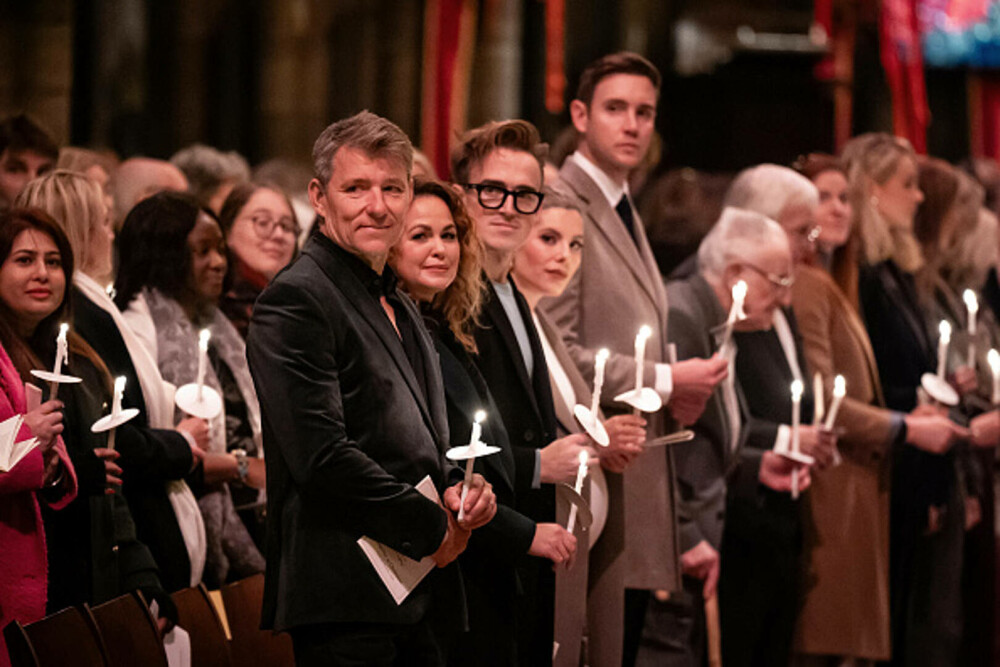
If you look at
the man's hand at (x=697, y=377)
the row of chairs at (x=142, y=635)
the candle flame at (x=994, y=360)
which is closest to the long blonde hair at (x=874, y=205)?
the candle flame at (x=994, y=360)

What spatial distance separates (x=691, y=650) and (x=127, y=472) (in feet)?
6.18

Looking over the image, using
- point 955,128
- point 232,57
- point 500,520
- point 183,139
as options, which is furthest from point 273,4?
point 955,128

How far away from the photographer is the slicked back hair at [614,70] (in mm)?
4875

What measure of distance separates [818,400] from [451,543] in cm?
247

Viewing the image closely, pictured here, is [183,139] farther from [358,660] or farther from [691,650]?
[358,660]

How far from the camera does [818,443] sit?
528cm

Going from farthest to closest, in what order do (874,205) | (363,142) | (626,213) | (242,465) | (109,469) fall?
(874,205), (626,213), (242,465), (109,469), (363,142)

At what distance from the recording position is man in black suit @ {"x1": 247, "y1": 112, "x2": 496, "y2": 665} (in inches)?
122

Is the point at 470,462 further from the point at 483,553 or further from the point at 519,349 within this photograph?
the point at 519,349

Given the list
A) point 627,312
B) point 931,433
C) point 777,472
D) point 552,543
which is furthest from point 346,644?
point 931,433

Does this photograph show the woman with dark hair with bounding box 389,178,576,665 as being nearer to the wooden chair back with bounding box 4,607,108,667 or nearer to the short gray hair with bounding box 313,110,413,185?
the short gray hair with bounding box 313,110,413,185

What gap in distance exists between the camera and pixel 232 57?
9.27 metres

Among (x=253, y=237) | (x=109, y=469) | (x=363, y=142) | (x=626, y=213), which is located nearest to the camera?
(x=363, y=142)

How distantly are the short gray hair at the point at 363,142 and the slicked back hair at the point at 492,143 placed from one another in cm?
82
